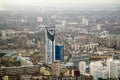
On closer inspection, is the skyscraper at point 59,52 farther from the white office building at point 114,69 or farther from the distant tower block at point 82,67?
the white office building at point 114,69

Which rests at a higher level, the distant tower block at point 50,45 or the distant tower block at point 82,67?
the distant tower block at point 50,45

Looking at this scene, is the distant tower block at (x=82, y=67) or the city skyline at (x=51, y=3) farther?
the city skyline at (x=51, y=3)

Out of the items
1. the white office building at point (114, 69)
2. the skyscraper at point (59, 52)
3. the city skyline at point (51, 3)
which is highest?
the city skyline at point (51, 3)

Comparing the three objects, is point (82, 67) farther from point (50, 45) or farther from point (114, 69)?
point (50, 45)

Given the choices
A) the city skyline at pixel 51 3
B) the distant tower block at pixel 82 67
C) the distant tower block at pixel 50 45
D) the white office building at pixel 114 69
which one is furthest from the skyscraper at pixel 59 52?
the white office building at pixel 114 69

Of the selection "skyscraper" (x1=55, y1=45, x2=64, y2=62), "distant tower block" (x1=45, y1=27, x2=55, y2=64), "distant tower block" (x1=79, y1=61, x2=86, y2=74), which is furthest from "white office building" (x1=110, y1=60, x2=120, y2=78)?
"distant tower block" (x1=45, y1=27, x2=55, y2=64)

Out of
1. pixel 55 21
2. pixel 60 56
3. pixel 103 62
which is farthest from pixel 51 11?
pixel 103 62

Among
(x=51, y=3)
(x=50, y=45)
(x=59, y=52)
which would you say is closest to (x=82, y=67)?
(x=59, y=52)

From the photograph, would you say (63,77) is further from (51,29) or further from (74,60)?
(51,29)
